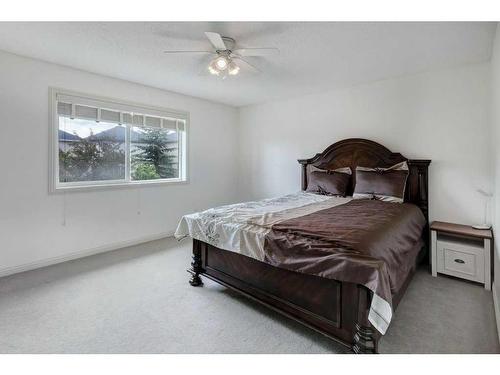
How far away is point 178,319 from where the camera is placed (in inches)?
79.2

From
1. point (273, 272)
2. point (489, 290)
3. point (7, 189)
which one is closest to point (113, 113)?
point (7, 189)

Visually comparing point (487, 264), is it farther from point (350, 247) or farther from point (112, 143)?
point (112, 143)

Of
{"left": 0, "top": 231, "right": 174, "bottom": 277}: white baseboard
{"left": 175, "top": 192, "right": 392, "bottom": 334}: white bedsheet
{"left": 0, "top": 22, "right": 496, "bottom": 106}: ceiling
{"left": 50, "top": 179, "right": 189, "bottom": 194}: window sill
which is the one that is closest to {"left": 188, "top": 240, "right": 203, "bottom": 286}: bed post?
{"left": 175, "top": 192, "right": 392, "bottom": 334}: white bedsheet

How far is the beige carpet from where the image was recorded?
1712 mm

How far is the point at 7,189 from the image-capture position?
9.09ft

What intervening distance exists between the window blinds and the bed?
208cm

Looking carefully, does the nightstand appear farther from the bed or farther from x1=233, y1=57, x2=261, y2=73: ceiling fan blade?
x1=233, y1=57, x2=261, y2=73: ceiling fan blade

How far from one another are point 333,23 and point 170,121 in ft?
9.67

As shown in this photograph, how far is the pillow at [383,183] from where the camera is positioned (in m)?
3.18

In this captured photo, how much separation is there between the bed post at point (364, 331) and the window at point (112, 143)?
3407 mm

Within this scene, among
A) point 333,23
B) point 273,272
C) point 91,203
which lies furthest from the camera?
point 91,203

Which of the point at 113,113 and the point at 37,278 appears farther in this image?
the point at 113,113

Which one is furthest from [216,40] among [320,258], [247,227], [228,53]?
[320,258]

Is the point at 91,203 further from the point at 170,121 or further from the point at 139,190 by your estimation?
the point at 170,121
